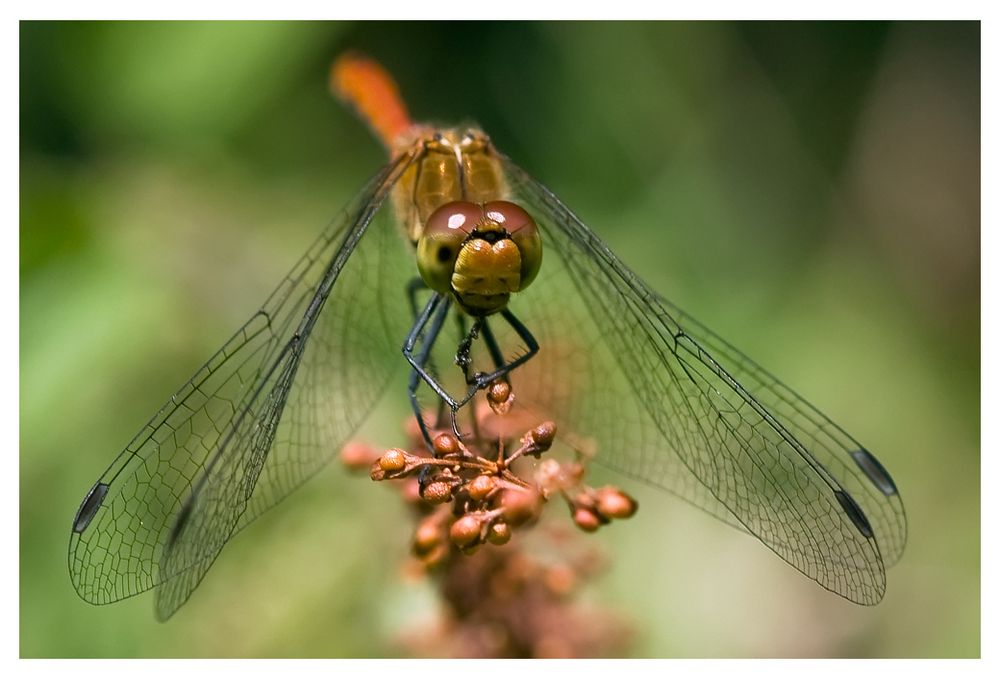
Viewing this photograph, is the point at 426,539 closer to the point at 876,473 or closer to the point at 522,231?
the point at 522,231

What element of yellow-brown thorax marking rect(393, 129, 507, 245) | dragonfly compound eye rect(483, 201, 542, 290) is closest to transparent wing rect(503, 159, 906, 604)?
yellow-brown thorax marking rect(393, 129, 507, 245)

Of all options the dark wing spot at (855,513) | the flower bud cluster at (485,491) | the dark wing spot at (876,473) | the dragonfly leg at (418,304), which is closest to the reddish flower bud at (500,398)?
the flower bud cluster at (485,491)

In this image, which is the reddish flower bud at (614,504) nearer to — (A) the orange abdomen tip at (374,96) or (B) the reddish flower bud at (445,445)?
(B) the reddish flower bud at (445,445)

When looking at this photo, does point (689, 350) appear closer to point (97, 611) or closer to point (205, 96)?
point (97, 611)

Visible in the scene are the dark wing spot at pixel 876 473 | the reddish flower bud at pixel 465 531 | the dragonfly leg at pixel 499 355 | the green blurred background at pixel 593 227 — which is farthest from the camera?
the green blurred background at pixel 593 227

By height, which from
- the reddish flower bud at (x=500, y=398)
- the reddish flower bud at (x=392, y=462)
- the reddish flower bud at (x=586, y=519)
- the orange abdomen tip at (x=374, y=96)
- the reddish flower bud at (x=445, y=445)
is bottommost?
the reddish flower bud at (x=392, y=462)

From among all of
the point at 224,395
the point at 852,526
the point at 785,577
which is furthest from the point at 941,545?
the point at 224,395

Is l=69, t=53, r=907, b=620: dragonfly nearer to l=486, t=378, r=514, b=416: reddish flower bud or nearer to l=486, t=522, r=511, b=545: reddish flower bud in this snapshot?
l=486, t=378, r=514, b=416: reddish flower bud
